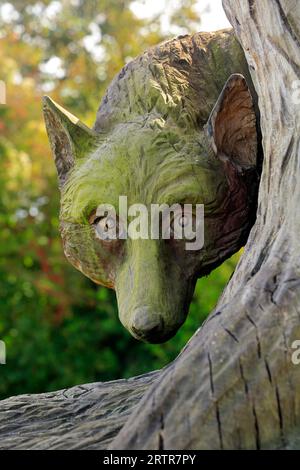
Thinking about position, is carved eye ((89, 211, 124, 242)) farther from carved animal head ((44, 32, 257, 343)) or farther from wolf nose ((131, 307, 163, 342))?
wolf nose ((131, 307, 163, 342))

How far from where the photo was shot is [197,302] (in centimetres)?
792

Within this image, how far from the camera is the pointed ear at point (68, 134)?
314 centimetres

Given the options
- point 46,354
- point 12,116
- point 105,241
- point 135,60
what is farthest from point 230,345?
point 12,116

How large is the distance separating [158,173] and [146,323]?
20.1 inches

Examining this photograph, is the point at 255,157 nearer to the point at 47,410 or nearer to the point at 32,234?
the point at 47,410

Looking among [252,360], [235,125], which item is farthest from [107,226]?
[252,360]

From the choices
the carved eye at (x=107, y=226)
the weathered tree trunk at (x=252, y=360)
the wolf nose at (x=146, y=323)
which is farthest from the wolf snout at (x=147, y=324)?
the carved eye at (x=107, y=226)

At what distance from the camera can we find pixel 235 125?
296 centimetres

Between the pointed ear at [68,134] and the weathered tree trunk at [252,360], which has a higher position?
the pointed ear at [68,134]

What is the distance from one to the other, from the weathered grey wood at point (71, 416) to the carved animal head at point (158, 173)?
10.8 inches

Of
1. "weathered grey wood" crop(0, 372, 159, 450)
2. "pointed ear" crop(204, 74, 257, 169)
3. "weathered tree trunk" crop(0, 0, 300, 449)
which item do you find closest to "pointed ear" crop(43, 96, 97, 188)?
"pointed ear" crop(204, 74, 257, 169)

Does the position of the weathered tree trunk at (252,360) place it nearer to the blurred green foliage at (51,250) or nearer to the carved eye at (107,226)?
the carved eye at (107,226)

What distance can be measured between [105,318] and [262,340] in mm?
8323

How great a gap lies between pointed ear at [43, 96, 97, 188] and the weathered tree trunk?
624 millimetres
